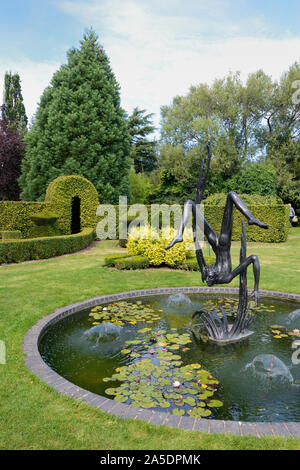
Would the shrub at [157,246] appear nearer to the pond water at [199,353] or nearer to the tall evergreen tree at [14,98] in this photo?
the pond water at [199,353]

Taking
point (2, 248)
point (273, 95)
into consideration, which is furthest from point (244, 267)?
point (273, 95)

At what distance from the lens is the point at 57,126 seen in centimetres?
2608

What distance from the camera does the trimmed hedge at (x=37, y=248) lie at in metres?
14.0

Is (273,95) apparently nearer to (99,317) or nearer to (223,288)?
(223,288)

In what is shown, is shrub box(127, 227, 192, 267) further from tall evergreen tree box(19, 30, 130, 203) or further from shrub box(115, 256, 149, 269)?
tall evergreen tree box(19, 30, 130, 203)

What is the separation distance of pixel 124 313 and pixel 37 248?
8768 millimetres

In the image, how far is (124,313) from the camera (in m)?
7.65

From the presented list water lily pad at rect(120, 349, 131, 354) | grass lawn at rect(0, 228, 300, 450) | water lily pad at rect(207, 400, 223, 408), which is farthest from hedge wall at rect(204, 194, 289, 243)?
water lily pad at rect(207, 400, 223, 408)

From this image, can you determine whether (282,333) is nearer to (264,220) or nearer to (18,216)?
(18,216)

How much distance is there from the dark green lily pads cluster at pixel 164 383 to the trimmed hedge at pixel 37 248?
9957 millimetres

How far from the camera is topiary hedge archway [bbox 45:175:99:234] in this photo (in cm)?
2036

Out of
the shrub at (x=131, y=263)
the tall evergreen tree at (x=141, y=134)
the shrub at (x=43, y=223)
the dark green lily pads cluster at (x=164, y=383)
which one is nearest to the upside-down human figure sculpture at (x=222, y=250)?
the dark green lily pads cluster at (x=164, y=383)

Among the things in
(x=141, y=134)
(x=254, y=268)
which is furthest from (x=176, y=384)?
(x=141, y=134)

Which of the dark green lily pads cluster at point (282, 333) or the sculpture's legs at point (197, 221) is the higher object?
the sculpture's legs at point (197, 221)
